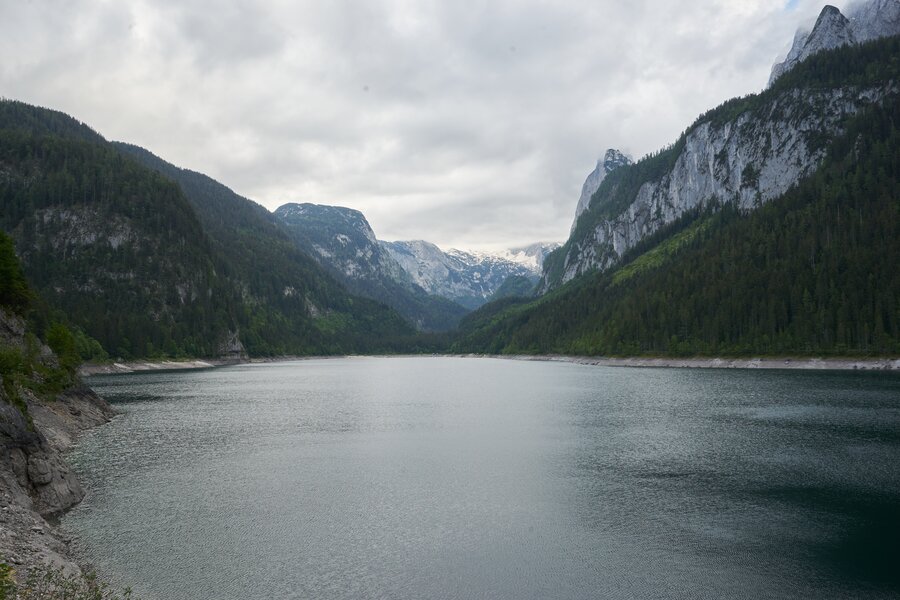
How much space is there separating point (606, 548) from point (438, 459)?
21365 mm

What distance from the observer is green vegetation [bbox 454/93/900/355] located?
122250mm

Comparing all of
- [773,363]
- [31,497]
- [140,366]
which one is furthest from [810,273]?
[140,366]

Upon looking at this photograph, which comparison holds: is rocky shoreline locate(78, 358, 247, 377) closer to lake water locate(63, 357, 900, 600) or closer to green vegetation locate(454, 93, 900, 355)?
lake water locate(63, 357, 900, 600)

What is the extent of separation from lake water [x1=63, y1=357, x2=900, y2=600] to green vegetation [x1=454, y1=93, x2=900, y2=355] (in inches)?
2525

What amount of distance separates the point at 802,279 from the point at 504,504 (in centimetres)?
13390

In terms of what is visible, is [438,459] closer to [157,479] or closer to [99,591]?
[157,479]

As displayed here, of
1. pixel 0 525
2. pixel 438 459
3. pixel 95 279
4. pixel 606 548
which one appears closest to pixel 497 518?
pixel 606 548

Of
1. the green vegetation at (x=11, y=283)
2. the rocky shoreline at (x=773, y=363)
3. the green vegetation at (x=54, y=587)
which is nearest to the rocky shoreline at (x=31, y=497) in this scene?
the green vegetation at (x=54, y=587)

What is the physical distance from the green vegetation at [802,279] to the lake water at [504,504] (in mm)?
64123

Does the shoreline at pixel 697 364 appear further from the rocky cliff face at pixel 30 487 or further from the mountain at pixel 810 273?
the rocky cliff face at pixel 30 487

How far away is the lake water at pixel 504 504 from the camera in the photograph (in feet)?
74.3

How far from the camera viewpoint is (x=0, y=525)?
2283 centimetres

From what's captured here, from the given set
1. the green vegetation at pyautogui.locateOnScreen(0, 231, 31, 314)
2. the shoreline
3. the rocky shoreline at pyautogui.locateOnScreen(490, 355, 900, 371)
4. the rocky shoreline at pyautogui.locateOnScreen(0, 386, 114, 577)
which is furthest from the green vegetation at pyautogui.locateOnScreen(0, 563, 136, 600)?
the rocky shoreline at pyautogui.locateOnScreen(490, 355, 900, 371)

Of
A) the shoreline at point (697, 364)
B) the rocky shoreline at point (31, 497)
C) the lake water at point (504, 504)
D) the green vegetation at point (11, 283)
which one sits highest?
the green vegetation at point (11, 283)
